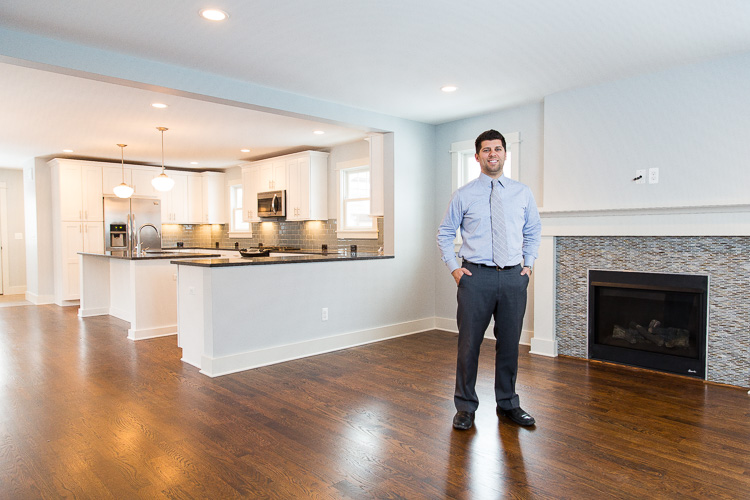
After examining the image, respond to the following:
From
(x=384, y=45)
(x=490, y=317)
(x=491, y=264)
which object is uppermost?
(x=384, y=45)

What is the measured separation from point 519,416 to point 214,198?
7.65 m

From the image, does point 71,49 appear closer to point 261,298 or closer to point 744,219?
point 261,298

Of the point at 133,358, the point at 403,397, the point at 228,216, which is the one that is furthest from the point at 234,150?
the point at 403,397

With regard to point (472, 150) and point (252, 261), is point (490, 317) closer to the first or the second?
point (252, 261)

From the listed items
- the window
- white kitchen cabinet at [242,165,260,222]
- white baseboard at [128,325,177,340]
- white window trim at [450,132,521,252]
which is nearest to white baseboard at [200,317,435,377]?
white window trim at [450,132,521,252]

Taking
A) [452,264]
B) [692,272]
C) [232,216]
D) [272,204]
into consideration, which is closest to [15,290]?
[232,216]

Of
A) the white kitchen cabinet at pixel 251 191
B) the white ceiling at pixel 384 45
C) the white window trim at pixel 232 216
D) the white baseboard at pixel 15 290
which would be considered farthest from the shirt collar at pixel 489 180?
the white baseboard at pixel 15 290

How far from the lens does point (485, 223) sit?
2736mm

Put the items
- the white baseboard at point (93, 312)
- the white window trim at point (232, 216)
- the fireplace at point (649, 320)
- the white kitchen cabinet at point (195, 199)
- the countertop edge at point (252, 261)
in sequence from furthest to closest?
the white kitchen cabinet at point (195, 199), the white window trim at point (232, 216), the white baseboard at point (93, 312), the countertop edge at point (252, 261), the fireplace at point (649, 320)

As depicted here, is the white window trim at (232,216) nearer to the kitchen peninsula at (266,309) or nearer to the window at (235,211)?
the window at (235,211)

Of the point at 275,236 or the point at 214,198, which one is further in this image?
the point at 214,198

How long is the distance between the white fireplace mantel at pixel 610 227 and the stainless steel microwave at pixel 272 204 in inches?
159

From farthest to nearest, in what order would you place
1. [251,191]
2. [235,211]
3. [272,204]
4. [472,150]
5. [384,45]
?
1. [235,211]
2. [251,191]
3. [272,204]
4. [472,150]
5. [384,45]

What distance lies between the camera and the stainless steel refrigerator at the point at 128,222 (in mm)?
8054
